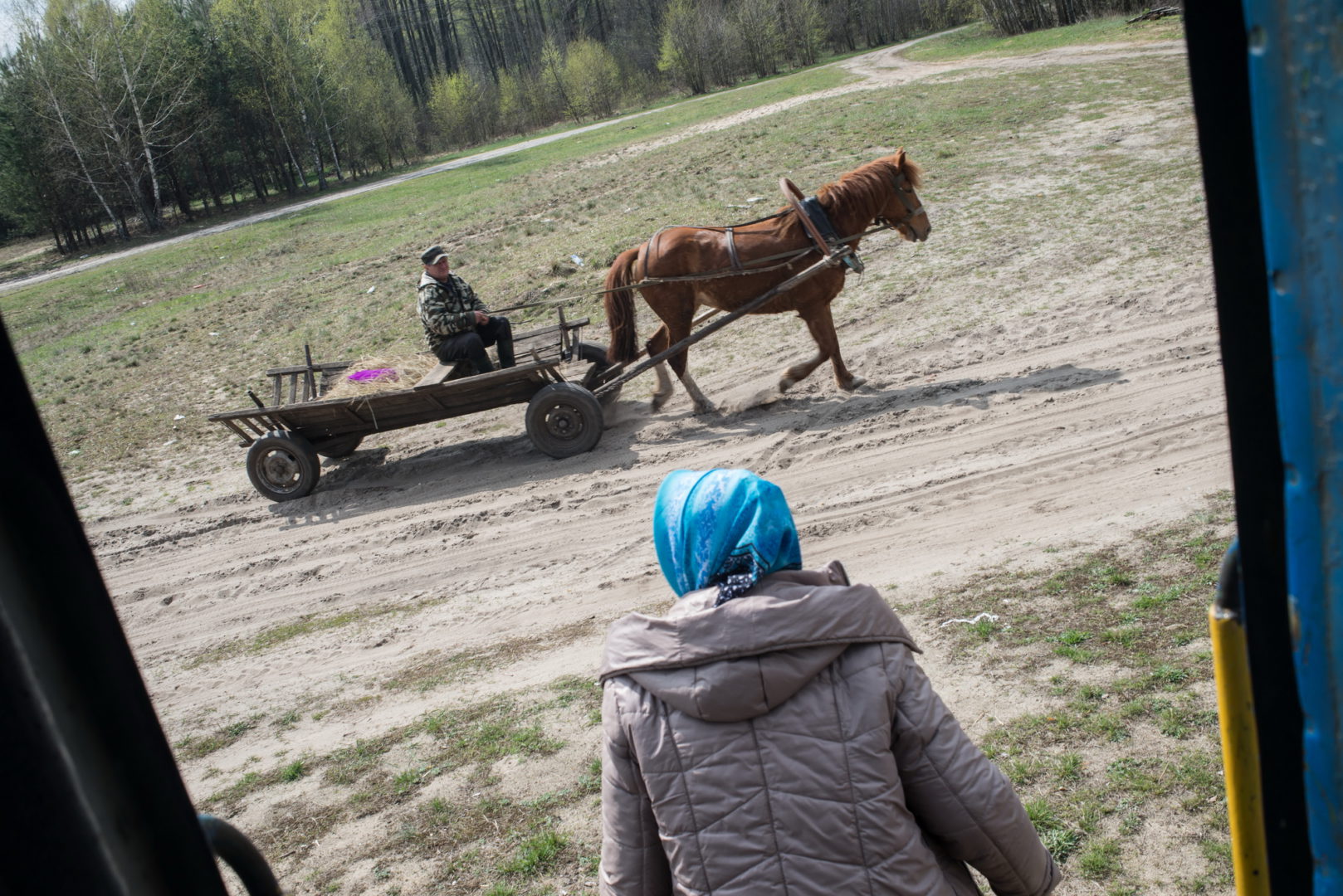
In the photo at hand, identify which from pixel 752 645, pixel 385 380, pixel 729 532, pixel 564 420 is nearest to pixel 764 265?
pixel 564 420

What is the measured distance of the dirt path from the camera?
596 cm

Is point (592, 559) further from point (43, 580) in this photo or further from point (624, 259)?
point (43, 580)

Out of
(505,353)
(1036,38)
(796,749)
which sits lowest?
(505,353)

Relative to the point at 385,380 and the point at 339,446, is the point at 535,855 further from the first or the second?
the point at 339,446

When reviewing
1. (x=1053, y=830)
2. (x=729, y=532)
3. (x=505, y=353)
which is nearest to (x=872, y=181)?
(x=505, y=353)

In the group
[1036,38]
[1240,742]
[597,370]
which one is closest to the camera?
[1240,742]

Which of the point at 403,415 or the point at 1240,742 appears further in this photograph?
the point at 403,415

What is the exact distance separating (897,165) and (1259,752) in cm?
869

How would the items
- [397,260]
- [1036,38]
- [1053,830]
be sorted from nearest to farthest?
[1053,830], [397,260], [1036,38]

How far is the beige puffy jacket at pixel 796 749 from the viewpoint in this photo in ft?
6.16

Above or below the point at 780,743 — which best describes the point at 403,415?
below

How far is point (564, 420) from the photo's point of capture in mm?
8969

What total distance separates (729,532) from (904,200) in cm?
779

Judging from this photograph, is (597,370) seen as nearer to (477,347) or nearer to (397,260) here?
(477,347)
